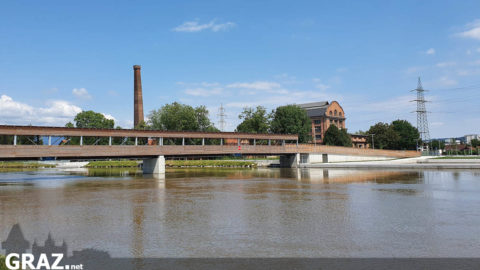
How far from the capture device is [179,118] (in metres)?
102

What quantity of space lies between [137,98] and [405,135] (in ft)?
265

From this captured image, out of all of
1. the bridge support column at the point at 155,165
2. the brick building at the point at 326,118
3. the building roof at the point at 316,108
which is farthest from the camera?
the building roof at the point at 316,108

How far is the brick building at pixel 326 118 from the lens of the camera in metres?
130

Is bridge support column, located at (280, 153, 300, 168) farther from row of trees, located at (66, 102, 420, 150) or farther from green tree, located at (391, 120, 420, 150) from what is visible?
green tree, located at (391, 120, 420, 150)

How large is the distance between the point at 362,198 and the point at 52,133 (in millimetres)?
41679

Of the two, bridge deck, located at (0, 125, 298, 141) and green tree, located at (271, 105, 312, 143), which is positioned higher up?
green tree, located at (271, 105, 312, 143)

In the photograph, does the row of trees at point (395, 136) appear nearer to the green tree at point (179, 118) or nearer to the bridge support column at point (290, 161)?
the bridge support column at point (290, 161)

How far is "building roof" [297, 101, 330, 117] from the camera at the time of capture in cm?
13162

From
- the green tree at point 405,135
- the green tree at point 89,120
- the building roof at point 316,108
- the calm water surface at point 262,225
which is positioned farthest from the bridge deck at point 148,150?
the green tree at point 89,120

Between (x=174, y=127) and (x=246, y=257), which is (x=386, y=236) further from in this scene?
(x=174, y=127)

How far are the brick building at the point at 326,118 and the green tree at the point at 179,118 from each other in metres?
40.5

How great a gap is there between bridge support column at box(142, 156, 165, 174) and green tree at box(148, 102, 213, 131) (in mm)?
42877

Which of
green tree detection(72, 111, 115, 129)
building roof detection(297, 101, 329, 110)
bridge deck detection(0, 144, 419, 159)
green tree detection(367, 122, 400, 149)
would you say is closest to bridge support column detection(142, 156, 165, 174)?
bridge deck detection(0, 144, 419, 159)

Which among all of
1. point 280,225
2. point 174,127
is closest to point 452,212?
point 280,225
